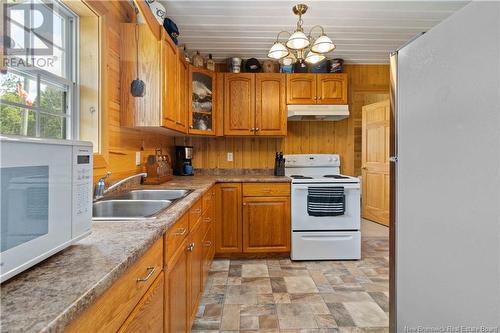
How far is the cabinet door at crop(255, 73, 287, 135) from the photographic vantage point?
3307 mm

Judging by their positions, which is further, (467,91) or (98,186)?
(98,186)

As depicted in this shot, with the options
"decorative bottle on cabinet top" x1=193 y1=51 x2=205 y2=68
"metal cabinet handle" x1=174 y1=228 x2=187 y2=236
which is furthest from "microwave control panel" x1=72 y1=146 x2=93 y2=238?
"decorative bottle on cabinet top" x1=193 y1=51 x2=205 y2=68

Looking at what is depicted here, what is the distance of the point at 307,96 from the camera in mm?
3312

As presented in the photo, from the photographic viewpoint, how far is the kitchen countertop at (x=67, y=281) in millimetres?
462

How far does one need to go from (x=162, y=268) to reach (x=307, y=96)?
2.74m

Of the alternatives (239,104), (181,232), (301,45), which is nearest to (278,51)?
(301,45)

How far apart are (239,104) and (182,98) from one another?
81 cm

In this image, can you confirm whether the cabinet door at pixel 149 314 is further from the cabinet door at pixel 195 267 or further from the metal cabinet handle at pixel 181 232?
the cabinet door at pixel 195 267

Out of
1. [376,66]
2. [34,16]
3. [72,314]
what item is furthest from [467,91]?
[376,66]

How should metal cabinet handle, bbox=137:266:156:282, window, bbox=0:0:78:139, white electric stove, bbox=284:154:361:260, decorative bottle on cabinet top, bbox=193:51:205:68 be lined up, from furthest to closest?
decorative bottle on cabinet top, bbox=193:51:205:68 < white electric stove, bbox=284:154:361:260 < window, bbox=0:0:78:139 < metal cabinet handle, bbox=137:266:156:282

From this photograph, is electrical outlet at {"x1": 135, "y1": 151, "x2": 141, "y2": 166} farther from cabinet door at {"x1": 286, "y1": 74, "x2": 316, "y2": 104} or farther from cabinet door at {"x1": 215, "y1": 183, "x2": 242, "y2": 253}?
cabinet door at {"x1": 286, "y1": 74, "x2": 316, "y2": 104}

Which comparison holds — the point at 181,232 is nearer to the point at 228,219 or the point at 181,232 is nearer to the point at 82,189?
the point at 82,189

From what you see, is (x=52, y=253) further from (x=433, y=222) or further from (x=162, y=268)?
(x=433, y=222)

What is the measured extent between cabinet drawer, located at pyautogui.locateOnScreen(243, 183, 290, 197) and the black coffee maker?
825 mm
